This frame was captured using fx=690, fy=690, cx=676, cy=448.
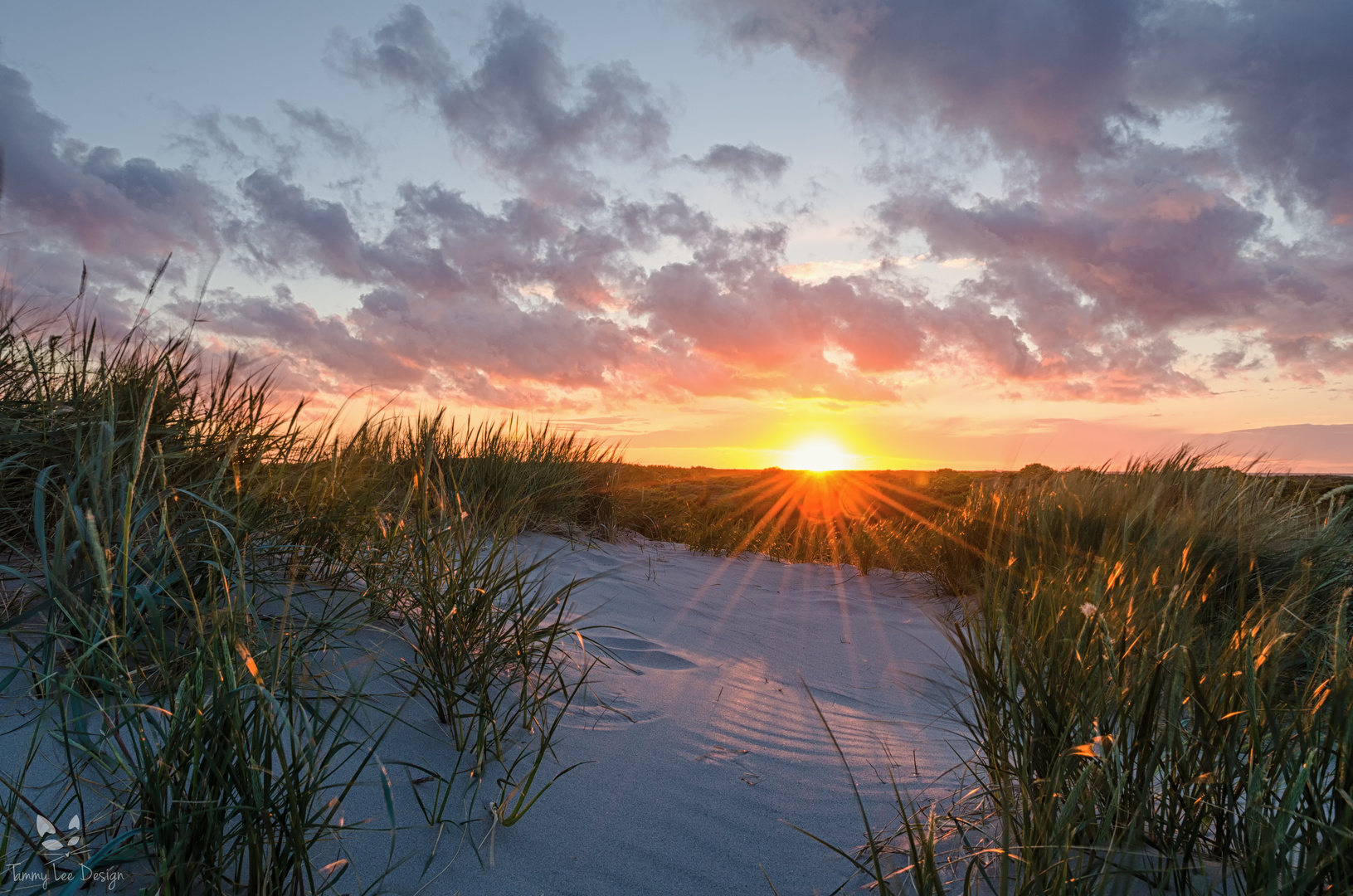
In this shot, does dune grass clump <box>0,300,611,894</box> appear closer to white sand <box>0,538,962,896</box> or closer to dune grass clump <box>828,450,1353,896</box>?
white sand <box>0,538,962,896</box>

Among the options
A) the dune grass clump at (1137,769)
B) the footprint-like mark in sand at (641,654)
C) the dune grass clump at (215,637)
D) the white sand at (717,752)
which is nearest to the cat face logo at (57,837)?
the dune grass clump at (215,637)

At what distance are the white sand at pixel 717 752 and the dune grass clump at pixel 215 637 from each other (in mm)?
169

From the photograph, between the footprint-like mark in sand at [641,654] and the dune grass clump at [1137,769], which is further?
the footprint-like mark in sand at [641,654]

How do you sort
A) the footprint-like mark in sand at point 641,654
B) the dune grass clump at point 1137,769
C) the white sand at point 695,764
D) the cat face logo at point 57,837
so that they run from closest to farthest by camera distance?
1. the dune grass clump at point 1137,769
2. the cat face logo at point 57,837
3. the white sand at point 695,764
4. the footprint-like mark in sand at point 641,654

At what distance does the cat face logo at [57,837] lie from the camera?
142cm

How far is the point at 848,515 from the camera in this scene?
8430 millimetres

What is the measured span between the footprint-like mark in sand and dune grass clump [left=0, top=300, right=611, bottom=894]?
0.52 meters

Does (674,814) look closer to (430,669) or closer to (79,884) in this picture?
(430,669)

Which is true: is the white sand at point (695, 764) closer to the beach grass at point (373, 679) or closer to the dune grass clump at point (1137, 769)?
the beach grass at point (373, 679)

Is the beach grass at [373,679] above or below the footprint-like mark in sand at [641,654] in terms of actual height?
above

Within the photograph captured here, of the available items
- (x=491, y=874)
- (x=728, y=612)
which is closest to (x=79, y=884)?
(x=491, y=874)

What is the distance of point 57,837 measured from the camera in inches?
58.1

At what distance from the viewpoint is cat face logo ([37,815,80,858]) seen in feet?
4.67

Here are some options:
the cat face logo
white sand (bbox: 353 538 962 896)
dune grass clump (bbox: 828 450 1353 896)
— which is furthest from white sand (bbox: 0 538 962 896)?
the cat face logo
